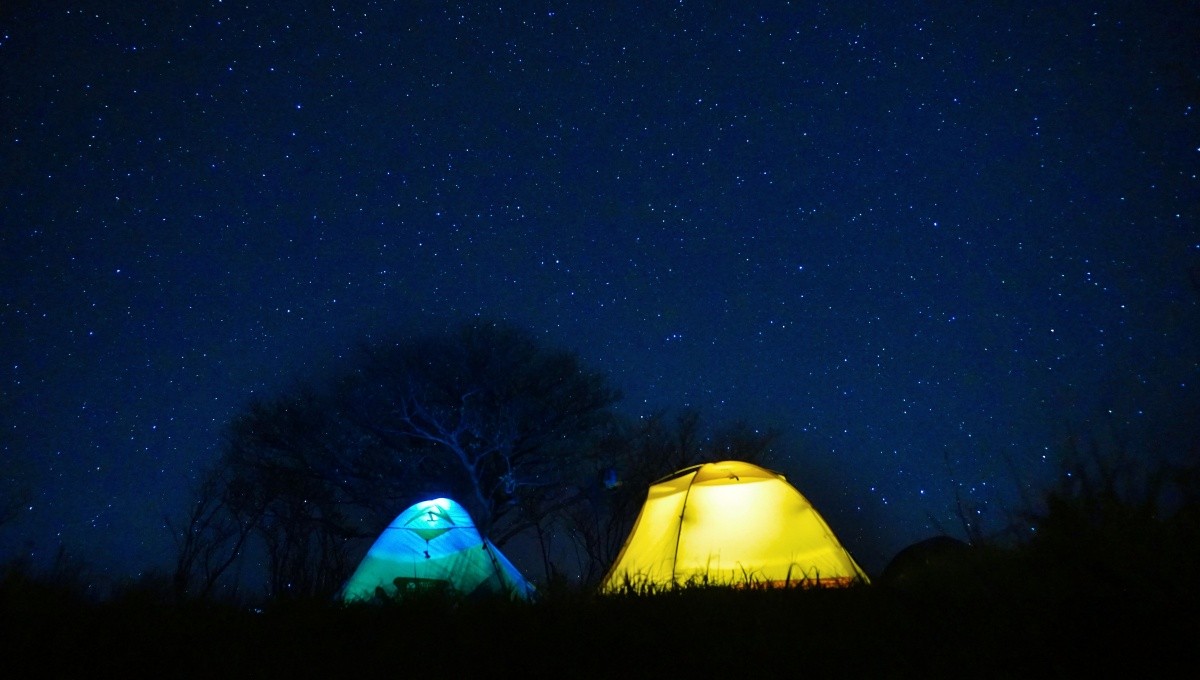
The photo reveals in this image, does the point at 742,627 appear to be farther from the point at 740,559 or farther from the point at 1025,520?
the point at 740,559

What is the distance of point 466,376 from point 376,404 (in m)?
2.50

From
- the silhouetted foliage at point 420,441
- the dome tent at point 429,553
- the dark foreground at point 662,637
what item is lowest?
the dark foreground at point 662,637

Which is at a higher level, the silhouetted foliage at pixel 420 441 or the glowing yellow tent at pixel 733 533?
the silhouetted foliage at pixel 420 441

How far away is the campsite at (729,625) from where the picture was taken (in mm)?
2344

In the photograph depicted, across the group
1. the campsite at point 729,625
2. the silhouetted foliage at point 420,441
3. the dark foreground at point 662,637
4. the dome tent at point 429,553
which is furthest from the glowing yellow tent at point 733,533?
the silhouetted foliage at point 420,441

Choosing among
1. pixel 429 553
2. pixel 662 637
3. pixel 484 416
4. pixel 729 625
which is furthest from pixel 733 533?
pixel 484 416

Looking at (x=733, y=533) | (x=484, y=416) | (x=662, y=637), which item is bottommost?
(x=662, y=637)

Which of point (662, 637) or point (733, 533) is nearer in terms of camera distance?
point (662, 637)

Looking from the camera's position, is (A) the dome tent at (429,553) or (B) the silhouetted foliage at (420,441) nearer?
(A) the dome tent at (429,553)

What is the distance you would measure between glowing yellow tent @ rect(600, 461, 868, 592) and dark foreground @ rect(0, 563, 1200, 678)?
4.26 meters

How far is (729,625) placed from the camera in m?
2.88

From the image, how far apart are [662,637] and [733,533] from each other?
515cm

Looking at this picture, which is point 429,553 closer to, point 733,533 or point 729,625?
point 733,533

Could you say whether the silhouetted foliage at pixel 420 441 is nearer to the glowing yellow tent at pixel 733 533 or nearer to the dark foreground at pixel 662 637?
the glowing yellow tent at pixel 733 533
